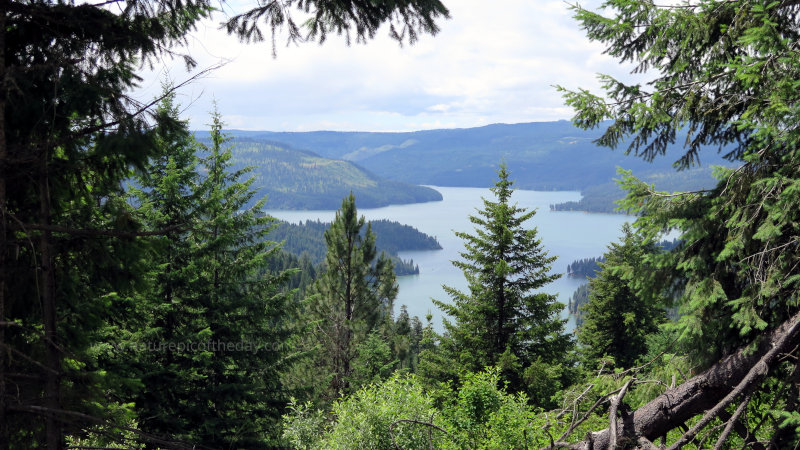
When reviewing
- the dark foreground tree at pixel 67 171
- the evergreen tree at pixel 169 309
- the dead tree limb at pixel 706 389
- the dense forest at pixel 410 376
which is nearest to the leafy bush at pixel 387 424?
the dense forest at pixel 410 376

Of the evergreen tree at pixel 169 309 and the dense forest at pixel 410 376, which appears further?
the evergreen tree at pixel 169 309

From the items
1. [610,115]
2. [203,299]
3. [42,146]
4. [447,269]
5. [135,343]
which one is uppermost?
[610,115]

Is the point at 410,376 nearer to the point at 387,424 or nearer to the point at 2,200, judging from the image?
the point at 387,424

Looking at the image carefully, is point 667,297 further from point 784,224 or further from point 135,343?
point 135,343

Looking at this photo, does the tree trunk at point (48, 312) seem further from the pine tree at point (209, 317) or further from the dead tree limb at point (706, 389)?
the pine tree at point (209, 317)

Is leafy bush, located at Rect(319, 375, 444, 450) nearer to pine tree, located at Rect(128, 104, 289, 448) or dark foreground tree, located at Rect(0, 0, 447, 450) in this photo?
dark foreground tree, located at Rect(0, 0, 447, 450)

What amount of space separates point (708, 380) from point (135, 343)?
1058 cm

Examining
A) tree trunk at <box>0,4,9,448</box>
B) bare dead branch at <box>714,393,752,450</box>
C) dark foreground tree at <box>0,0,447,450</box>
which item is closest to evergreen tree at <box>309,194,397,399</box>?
dark foreground tree at <box>0,0,447,450</box>

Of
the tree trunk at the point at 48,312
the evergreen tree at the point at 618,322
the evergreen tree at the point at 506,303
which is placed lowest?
the evergreen tree at the point at 618,322

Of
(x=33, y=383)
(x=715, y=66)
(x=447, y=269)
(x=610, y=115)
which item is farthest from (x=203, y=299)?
(x=447, y=269)

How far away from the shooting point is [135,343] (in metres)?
10.6

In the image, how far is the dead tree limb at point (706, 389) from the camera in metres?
4.42

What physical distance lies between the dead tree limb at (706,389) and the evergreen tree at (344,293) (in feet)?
57.9

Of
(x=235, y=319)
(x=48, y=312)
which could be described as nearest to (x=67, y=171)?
(x=48, y=312)
